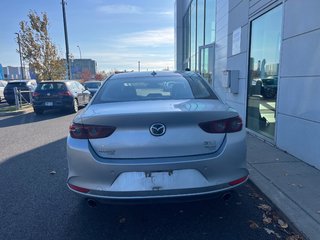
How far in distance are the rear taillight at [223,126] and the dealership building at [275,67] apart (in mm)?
1271

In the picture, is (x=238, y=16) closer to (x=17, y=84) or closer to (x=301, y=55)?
(x=301, y=55)

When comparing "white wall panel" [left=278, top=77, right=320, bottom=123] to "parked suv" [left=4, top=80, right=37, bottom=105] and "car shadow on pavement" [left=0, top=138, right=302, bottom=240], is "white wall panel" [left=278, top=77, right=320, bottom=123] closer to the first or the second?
"car shadow on pavement" [left=0, top=138, right=302, bottom=240]

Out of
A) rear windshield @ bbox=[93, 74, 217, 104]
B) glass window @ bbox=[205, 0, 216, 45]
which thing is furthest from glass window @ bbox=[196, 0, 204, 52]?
rear windshield @ bbox=[93, 74, 217, 104]

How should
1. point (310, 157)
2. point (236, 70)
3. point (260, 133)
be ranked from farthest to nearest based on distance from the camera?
point (236, 70)
point (260, 133)
point (310, 157)

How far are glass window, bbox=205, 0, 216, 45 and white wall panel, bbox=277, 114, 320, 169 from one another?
7.10 meters

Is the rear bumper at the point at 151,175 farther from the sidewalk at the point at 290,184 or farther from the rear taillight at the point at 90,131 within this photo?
the sidewalk at the point at 290,184

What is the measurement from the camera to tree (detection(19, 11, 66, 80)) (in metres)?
19.3

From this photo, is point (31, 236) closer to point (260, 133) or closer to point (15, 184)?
point (15, 184)

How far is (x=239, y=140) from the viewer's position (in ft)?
8.81

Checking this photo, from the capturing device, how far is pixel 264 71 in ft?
21.0

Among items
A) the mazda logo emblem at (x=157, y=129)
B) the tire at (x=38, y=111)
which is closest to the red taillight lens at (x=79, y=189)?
the mazda logo emblem at (x=157, y=129)

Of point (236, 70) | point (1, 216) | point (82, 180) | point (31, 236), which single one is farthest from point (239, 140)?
point (236, 70)

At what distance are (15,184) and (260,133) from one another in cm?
519

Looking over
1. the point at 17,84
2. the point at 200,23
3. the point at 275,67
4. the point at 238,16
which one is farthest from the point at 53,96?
the point at 275,67
